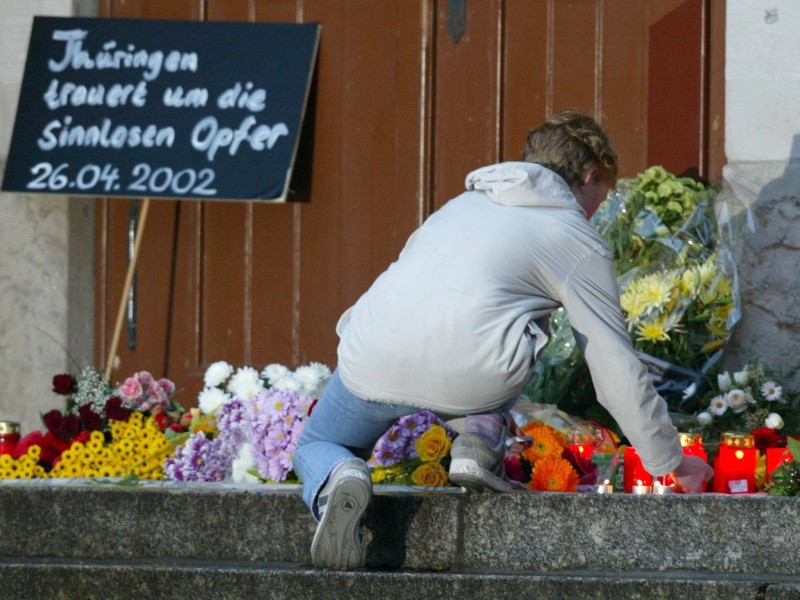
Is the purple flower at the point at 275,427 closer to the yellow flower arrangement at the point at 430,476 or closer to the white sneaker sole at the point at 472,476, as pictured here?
the yellow flower arrangement at the point at 430,476

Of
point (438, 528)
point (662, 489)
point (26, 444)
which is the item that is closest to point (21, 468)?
point (26, 444)

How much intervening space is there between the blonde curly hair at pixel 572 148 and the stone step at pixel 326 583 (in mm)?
966

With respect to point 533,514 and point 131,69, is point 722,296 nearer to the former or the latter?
point 533,514

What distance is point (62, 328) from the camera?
5496 millimetres

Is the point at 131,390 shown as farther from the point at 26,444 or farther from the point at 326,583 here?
the point at 326,583

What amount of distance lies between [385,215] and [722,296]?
144cm

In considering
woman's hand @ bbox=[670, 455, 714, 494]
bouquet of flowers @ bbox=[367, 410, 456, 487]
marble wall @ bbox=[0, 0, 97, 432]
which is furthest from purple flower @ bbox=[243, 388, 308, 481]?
marble wall @ bbox=[0, 0, 97, 432]

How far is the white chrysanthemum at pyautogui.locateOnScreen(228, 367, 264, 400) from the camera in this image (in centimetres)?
421

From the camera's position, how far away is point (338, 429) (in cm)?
337

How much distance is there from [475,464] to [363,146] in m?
2.61

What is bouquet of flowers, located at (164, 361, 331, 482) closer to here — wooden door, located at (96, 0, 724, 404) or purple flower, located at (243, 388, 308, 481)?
purple flower, located at (243, 388, 308, 481)

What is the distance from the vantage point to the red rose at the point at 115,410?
437cm

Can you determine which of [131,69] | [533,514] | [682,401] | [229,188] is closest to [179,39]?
[131,69]

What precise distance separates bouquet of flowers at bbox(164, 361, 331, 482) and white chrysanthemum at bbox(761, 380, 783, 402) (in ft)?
4.72
